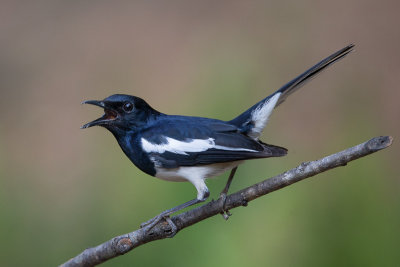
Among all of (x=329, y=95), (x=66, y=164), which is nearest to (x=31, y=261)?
(x=66, y=164)

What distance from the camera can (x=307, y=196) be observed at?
8.05 ft

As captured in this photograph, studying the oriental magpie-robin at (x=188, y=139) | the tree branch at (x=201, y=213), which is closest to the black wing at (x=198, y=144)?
the oriental magpie-robin at (x=188, y=139)

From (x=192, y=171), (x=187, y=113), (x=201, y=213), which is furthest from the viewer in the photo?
(x=187, y=113)

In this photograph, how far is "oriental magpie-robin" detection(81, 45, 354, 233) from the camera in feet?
6.15

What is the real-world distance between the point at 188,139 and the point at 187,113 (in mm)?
1007

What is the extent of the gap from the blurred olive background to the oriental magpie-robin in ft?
1.52

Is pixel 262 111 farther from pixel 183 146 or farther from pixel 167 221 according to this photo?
pixel 167 221

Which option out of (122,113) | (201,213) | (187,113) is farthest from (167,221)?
(187,113)

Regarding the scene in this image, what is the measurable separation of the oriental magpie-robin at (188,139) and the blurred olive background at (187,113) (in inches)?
18.2

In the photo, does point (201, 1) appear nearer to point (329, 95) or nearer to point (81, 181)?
point (329, 95)

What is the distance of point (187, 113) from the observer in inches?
115

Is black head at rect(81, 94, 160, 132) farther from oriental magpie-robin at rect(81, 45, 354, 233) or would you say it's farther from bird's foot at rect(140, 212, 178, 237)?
bird's foot at rect(140, 212, 178, 237)

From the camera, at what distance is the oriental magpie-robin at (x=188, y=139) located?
188 cm

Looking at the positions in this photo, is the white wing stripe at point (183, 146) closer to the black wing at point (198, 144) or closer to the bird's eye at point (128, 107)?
the black wing at point (198, 144)
